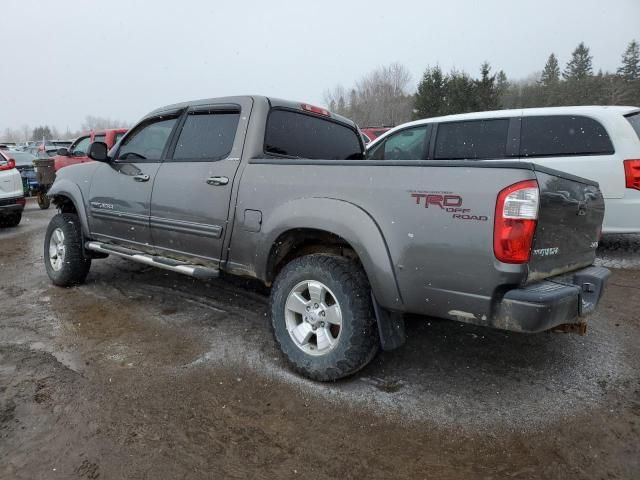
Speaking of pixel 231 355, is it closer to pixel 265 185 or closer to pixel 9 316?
pixel 265 185

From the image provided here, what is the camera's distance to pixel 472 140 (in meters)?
5.76

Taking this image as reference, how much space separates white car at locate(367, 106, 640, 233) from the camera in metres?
5.01

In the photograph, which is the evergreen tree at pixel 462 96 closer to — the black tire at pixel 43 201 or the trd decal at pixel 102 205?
the black tire at pixel 43 201

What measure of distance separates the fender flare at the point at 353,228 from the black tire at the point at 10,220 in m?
8.65

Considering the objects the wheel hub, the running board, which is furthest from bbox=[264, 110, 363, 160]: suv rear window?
the wheel hub

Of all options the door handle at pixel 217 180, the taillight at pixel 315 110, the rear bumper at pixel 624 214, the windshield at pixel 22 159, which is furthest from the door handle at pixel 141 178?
the windshield at pixel 22 159

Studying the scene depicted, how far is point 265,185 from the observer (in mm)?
3121

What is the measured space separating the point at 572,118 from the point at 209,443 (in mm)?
5124

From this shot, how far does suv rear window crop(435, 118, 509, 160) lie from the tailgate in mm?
A: 2704

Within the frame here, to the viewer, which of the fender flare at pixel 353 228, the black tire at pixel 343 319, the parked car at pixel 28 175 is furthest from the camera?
the parked car at pixel 28 175

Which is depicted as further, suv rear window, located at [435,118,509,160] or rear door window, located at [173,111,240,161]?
suv rear window, located at [435,118,509,160]

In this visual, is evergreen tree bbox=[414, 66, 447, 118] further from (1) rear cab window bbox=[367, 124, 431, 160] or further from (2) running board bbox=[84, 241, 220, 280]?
(2) running board bbox=[84, 241, 220, 280]

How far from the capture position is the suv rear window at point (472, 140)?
221 inches

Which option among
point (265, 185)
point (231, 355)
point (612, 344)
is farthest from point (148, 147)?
point (612, 344)
